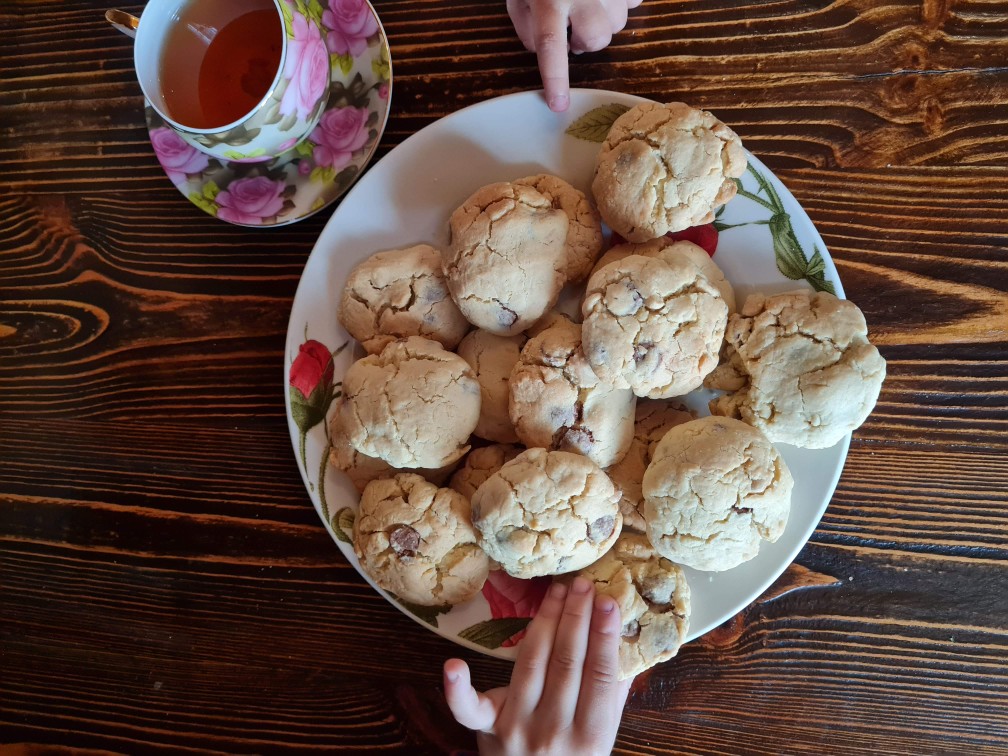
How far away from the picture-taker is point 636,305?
938 millimetres

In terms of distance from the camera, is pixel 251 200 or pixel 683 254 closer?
pixel 683 254

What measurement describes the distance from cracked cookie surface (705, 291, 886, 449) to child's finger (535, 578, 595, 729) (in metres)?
0.38

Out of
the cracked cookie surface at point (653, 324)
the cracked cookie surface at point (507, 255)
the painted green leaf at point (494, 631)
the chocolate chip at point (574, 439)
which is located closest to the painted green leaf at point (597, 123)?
the cracked cookie surface at point (507, 255)

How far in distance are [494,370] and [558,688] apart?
53cm

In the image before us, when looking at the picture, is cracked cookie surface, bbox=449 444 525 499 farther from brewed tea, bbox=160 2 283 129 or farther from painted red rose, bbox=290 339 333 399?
brewed tea, bbox=160 2 283 129

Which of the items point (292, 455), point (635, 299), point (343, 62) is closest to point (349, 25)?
point (343, 62)

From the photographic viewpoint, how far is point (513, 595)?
1.09m

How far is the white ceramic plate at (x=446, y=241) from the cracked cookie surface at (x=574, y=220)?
46 mm

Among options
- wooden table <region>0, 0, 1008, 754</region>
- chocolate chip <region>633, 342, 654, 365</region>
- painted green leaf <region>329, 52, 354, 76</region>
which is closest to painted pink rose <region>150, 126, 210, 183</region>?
wooden table <region>0, 0, 1008, 754</region>

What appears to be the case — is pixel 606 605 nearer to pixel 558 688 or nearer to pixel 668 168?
pixel 558 688

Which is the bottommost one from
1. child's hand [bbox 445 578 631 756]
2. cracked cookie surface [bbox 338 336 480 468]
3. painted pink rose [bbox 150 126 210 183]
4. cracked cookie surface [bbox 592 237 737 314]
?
child's hand [bbox 445 578 631 756]

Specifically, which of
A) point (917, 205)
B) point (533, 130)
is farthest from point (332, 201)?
point (917, 205)

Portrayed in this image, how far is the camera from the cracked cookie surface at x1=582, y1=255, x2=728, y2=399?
0.94 m

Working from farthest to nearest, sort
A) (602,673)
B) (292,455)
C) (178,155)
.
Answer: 1. (292,455)
2. (178,155)
3. (602,673)
